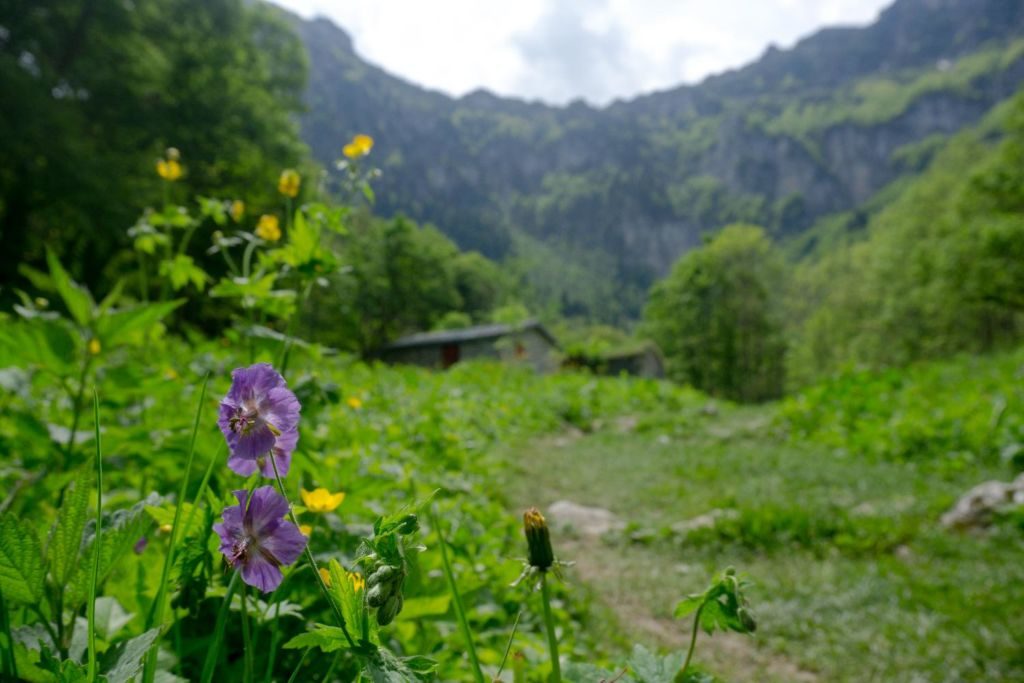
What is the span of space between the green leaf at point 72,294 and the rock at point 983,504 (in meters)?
4.38

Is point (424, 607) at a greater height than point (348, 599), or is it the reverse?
point (348, 599)

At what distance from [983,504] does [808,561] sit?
1.16 metres

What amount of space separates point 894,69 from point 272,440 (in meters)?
184

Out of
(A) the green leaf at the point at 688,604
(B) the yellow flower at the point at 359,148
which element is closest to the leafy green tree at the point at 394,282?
(B) the yellow flower at the point at 359,148

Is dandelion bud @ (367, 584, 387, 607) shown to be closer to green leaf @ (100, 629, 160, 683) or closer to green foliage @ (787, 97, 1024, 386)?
green leaf @ (100, 629, 160, 683)

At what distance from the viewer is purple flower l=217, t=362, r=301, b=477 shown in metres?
0.54

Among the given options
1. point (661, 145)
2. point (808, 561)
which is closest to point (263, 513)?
point (808, 561)

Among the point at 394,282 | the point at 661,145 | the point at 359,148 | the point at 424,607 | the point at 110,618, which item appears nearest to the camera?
the point at 110,618

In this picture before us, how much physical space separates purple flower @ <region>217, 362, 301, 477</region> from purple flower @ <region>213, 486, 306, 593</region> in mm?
35

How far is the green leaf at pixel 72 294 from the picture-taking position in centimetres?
129

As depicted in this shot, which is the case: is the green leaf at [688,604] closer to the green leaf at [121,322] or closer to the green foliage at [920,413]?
the green leaf at [121,322]

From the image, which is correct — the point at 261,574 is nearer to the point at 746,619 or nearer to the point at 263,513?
the point at 263,513

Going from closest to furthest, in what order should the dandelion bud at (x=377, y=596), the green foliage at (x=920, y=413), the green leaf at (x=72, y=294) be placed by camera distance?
1. the dandelion bud at (x=377, y=596)
2. the green leaf at (x=72, y=294)
3. the green foliage at (x=920, y=413)

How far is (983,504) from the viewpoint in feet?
11.7
